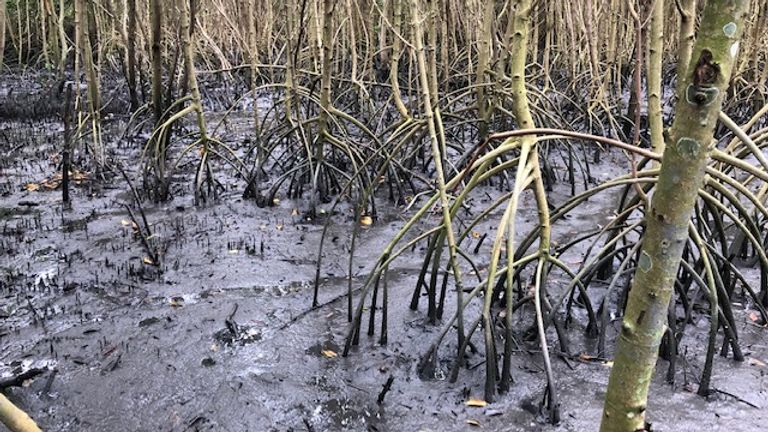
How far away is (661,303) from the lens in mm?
1130

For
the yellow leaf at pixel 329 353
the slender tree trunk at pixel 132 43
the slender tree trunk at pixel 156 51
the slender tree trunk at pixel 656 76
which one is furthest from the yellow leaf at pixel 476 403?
the slender tree trunk at pixel 132 43

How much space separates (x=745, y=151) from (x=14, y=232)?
480cm

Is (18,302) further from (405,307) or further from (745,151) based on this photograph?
(745,151)

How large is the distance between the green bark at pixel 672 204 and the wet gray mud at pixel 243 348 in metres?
1.45

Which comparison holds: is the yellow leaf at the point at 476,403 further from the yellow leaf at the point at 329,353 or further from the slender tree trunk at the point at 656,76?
the slender tree trunk at the point at 656,76

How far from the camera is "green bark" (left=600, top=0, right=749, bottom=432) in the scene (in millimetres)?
960

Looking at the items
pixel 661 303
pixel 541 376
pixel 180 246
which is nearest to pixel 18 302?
pixel 180 246

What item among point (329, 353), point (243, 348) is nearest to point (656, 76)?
point (329, 353)

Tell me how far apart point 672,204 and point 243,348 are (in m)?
2.49

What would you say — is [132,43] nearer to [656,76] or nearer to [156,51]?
[156,51]

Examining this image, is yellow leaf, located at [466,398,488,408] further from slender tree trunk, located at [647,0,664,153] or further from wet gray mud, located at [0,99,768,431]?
slender tree trunk, located at [647,0,664,153]

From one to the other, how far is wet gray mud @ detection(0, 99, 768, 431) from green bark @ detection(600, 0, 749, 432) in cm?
145

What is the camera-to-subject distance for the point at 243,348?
124 inches

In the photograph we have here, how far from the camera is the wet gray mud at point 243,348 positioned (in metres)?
2.62
